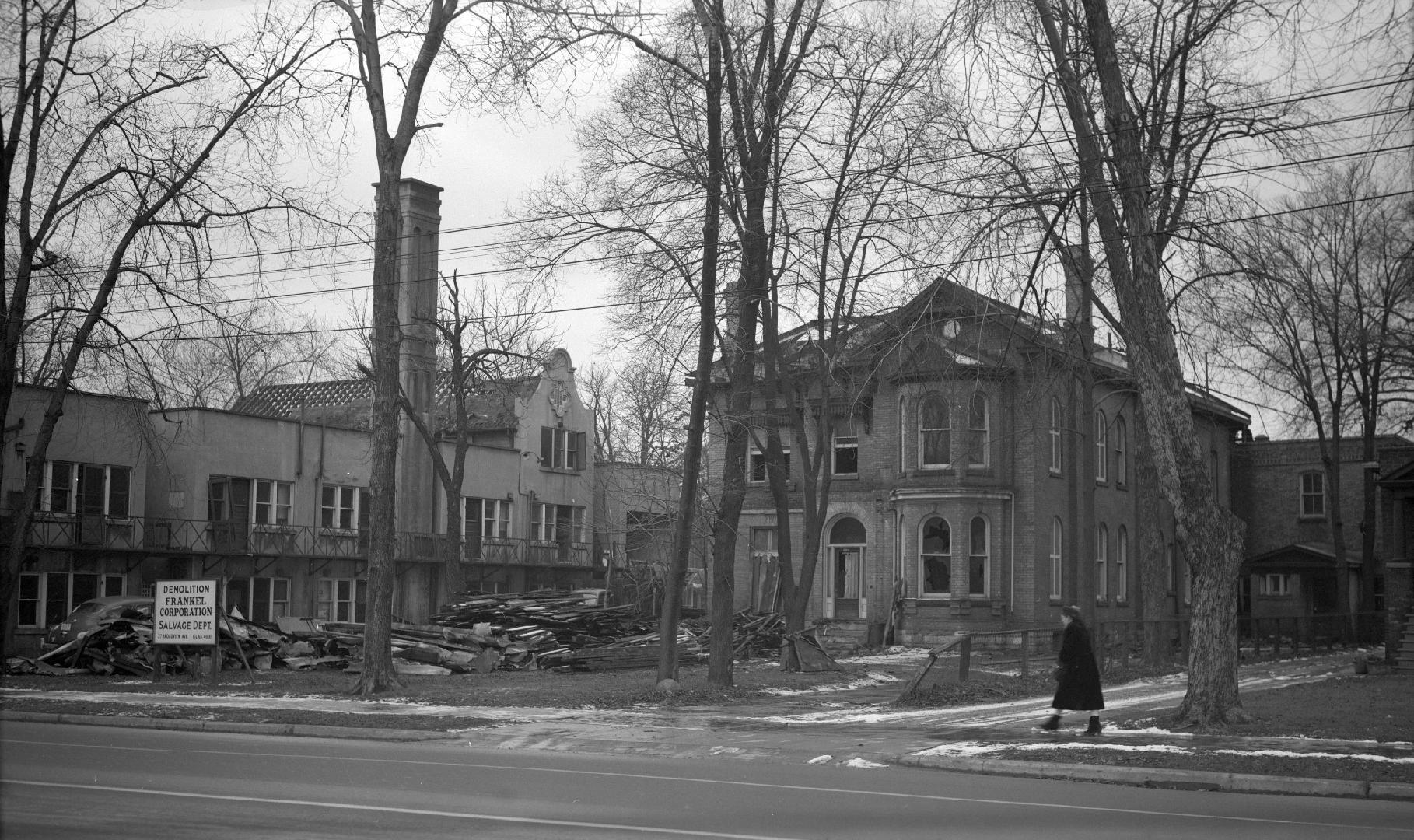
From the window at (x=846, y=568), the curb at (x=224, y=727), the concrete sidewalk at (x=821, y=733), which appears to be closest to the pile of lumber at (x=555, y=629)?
the window at (x=846, y=568)

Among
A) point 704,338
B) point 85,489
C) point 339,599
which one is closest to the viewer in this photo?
point 704,338

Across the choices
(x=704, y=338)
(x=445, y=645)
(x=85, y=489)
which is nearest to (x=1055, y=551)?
(x=445, y=645)

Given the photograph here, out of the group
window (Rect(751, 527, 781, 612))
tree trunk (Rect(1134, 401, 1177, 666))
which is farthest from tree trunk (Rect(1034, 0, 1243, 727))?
window (Rect(751, 527, 781, 612))

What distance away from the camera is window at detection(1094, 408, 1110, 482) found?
44.2 m

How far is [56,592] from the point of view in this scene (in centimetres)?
3925

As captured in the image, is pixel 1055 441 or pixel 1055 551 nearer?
pixel 1055 551

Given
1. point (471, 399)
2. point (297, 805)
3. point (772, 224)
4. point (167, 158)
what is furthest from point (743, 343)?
point (471, 399)

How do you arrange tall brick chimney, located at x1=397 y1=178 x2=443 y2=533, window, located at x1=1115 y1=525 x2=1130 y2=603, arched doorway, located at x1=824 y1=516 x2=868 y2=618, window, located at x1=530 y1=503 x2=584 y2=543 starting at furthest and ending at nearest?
window, located at x1=530 y1=503 x2=584 y2=543
tall brick chimney, located at x1=397 y1=178 x2=443 y2=533
window, located at x1=1115 y1=525 x2=1130 y2=603
arched doorway, located at x1=824 y1=516 x2=868 y2=618

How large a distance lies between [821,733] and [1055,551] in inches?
965

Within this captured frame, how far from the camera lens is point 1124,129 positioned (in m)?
17.7

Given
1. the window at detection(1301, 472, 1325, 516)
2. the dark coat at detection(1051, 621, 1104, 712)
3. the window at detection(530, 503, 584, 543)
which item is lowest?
the dark coat at detection(1051, 621, 1104, 712)

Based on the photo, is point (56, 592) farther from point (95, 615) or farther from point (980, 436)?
point (980, 436)

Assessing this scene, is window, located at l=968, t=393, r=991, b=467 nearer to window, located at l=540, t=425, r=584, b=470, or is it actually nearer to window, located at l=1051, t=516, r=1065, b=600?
window, located at l=1051, t=516, r=1065, b=600

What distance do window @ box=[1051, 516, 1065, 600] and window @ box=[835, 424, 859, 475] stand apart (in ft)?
20.5
